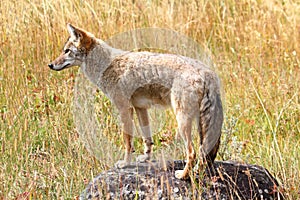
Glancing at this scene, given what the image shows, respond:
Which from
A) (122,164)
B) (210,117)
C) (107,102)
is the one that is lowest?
(122,164)

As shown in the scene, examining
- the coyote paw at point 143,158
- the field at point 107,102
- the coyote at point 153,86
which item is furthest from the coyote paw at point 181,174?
the field at point 107,102

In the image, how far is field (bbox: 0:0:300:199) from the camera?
4969mm

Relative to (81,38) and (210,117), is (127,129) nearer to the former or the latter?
(210,117)

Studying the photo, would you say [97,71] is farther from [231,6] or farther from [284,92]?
[231,6]

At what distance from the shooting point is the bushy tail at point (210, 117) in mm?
4004

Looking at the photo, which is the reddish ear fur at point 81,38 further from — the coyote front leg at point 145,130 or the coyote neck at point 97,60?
the coyote front leg at point 145,130

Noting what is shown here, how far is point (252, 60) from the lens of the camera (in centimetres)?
736

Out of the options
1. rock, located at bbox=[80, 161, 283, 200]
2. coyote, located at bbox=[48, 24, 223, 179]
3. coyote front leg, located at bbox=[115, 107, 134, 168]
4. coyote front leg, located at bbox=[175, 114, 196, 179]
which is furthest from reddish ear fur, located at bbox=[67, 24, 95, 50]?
coyote front leg, located at bbox=[175, 114, 196, 179]

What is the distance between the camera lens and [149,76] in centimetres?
429

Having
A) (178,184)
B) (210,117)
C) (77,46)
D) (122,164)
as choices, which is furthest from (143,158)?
(77,46)

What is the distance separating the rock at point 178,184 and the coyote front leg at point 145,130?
191 millimetres

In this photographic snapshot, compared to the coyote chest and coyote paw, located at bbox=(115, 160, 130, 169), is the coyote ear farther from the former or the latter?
coyote paw, located at bbox=(115, 160, 130, 169)

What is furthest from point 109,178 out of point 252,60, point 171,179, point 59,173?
point 252,60

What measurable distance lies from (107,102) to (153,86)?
2.10 meters
